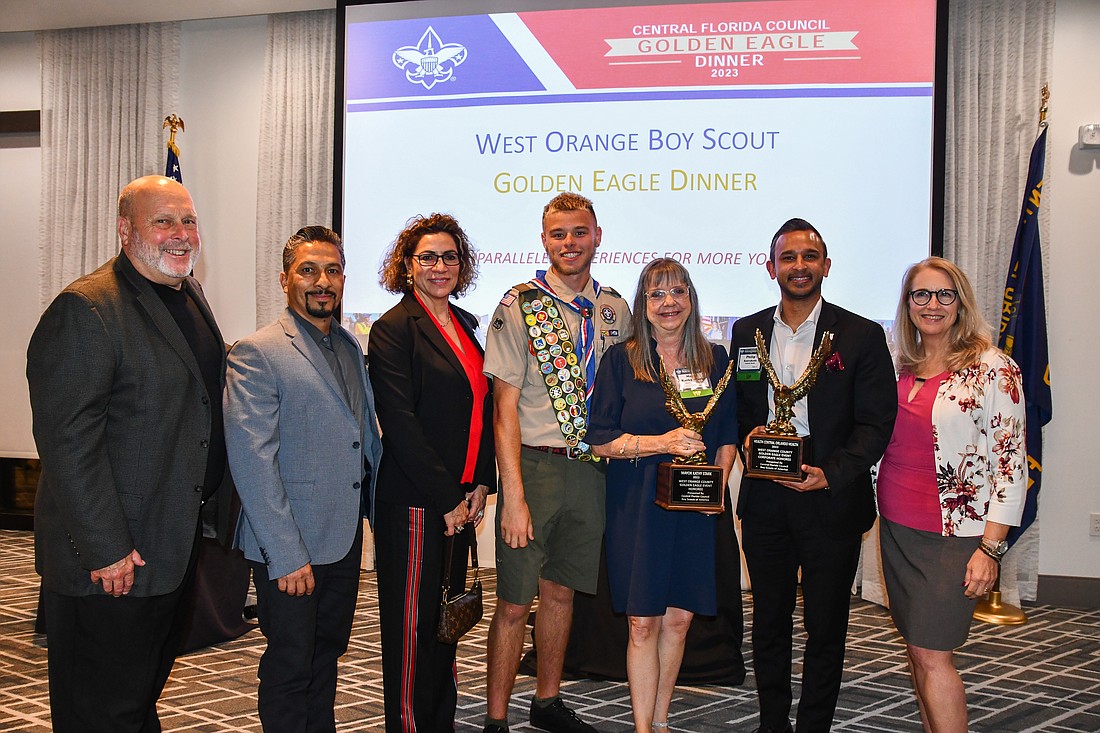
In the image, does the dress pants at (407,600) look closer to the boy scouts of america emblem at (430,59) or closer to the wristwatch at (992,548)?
the wristwatch at (992,548)

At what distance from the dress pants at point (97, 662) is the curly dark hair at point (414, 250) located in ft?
4.31

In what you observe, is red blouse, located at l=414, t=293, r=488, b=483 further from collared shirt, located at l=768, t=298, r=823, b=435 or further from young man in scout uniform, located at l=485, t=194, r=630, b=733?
collared shirt, located at l=768, t=298, r=823, b=435

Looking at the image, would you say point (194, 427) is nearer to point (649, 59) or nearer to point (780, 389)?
point (780, 389)

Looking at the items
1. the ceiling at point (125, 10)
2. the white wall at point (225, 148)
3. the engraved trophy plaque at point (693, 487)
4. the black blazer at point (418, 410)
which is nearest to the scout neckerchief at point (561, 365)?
the black blazer at point (418, 410)

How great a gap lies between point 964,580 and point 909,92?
3.53 metres

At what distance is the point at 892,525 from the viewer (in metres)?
2.96

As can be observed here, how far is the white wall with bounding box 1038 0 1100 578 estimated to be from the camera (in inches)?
226

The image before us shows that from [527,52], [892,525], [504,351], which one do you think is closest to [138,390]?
[504,351]

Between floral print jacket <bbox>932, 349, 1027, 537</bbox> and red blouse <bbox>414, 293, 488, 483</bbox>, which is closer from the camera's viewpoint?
floral print jacket <bbox>932, 349, 1027, 537</bbox>

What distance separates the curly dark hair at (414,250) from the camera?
127 inches

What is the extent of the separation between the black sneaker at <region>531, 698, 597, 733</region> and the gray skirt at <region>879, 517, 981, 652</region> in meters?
1.21

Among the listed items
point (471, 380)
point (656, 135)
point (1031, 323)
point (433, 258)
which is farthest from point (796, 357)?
point (1031, 323)

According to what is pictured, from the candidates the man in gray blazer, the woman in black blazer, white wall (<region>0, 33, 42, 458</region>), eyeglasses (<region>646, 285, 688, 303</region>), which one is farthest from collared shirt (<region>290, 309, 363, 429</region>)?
white wall (<region>0, 33, 42, 458</region>)

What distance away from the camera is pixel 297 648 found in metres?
2.72
